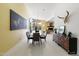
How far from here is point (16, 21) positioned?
446 cm

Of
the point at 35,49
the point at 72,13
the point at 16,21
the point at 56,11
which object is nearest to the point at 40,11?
the point at 56,11

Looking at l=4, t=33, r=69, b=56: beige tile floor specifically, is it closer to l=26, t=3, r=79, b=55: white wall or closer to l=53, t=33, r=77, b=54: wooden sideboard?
l=53, t=33, r=77, b=54: wooden sideboard

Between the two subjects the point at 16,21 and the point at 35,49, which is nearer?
the point at 16,21

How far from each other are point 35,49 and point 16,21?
1.18 meters

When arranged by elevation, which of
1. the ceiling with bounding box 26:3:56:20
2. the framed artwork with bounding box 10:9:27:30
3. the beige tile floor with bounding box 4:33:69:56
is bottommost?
the beige tile floor with bounding box 4:33:69:56

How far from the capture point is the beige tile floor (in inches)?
160

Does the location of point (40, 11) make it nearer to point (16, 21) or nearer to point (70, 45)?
point (16, 21)

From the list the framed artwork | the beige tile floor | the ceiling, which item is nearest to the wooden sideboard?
the beige tile floor

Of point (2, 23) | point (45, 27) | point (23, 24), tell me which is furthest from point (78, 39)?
point (2, 23)

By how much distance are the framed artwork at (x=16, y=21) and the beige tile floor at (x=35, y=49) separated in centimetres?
52

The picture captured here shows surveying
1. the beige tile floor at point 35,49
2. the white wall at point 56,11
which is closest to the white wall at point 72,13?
the white wall at point 56,11

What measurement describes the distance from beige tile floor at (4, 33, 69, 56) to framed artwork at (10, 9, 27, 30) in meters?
0.52

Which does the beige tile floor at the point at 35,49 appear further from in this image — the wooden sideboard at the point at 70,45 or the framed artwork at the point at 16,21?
the framed artwork at the point at 16,21

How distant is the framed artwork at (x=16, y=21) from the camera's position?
426 centimetres
